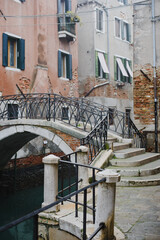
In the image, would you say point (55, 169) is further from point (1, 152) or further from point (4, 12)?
point (4, 12)

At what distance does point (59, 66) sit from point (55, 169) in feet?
32.1

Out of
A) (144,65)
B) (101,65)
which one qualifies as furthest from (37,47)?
(144,65)

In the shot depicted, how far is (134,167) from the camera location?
5.98 metres

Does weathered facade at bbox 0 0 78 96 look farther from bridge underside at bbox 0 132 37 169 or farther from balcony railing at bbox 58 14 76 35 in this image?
bridge underside at bbox 0 132 37 169

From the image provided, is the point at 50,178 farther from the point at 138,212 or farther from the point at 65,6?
the point at 65,6

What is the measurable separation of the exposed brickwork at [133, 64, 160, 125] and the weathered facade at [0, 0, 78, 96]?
4.33m

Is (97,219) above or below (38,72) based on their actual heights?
below

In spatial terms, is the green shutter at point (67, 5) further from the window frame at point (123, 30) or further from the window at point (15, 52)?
the window frame at point (123, 30)

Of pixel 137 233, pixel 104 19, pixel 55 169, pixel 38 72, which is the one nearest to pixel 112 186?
pixel 137 233

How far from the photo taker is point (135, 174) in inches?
219

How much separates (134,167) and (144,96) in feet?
11.6

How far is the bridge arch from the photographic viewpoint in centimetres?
779

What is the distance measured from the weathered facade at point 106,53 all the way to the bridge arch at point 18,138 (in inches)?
246

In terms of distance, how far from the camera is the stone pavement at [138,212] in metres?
3.17
